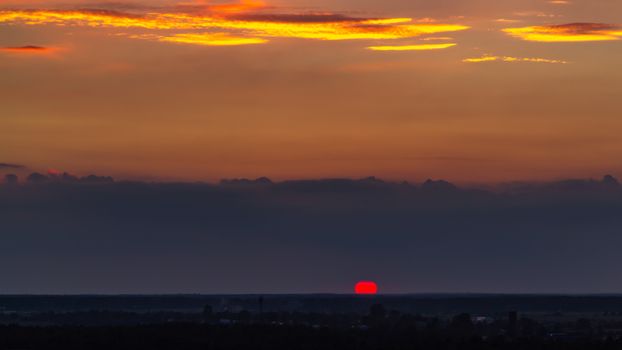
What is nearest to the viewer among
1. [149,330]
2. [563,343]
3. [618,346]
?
[618,346]

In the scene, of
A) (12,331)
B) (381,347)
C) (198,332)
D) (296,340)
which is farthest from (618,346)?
(12,331)

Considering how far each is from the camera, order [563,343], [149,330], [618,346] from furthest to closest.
Result: [149,330] < [563,343] < [618,346]

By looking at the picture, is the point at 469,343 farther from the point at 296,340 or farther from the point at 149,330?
the point at 149,330

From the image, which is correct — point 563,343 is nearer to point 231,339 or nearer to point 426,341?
point 426,341

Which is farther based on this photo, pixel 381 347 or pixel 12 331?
pixel 12 331

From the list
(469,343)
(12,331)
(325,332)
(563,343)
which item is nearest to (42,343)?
(12,331)

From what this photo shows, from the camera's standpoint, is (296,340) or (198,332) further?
(198,332)

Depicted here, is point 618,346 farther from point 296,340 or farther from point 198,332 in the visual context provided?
point 198,332
